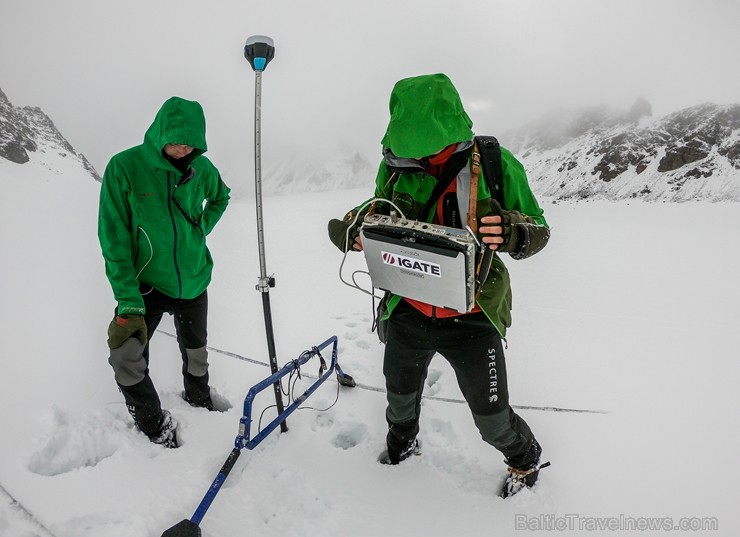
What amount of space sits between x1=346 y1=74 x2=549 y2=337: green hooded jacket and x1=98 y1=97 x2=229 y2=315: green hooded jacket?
1.46 metres

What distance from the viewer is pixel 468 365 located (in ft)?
8.02

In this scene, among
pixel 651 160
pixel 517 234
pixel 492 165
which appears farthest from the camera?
pixel 651 160

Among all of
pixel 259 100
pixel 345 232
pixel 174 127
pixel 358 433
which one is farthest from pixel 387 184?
pixel 358 433

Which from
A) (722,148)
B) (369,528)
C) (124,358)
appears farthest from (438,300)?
(722,148)

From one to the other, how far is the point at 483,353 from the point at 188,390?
2652 millimetres

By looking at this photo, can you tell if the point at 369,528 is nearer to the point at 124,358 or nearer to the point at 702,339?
the point at 124,358

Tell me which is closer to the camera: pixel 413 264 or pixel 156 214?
pixel 413 264

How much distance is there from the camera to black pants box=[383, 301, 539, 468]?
7.98ft

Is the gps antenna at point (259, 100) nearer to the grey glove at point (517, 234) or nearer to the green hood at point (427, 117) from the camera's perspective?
the green hood at point (427, 117)

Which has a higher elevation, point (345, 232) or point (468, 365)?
point (345, 232)

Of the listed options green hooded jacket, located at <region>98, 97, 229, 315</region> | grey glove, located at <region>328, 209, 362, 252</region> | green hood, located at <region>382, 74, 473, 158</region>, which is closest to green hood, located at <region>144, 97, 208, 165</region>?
green hooded jacket, located at <region>98, 97, 229, 315</region>

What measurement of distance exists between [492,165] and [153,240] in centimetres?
237

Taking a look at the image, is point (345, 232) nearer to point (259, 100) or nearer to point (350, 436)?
point (259, 100)

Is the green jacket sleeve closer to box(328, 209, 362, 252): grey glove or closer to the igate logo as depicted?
box(328, 209, 362, 252): grey glove
